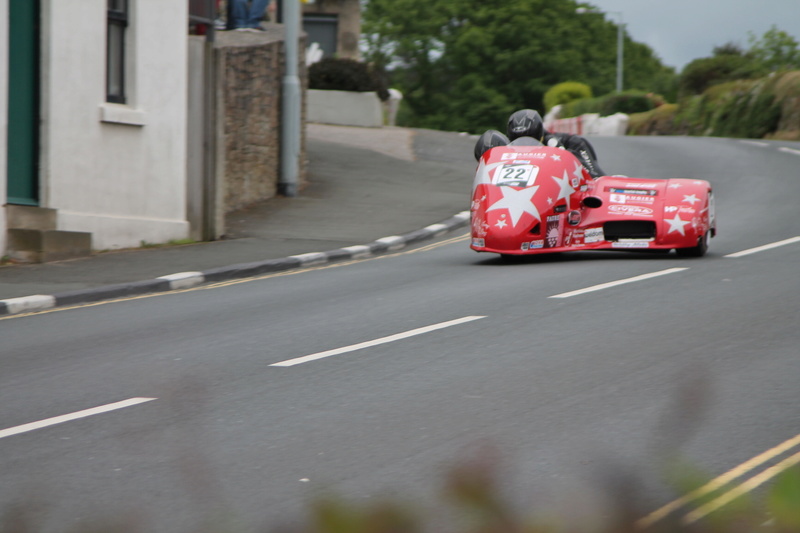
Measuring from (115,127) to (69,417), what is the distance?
917 cm

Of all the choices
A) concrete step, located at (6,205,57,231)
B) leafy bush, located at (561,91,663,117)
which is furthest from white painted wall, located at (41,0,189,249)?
leafy bush, located at (561,91,663,117)

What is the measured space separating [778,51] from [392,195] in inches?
2344

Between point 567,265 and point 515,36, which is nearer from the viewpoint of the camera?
A: point 567,265

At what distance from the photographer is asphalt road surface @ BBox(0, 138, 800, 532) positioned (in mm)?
2164

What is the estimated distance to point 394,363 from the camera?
7.00 metres

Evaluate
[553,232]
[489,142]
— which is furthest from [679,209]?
[489,142]

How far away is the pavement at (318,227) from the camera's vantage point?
11375 mm

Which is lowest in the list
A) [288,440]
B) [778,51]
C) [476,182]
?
[288,440]

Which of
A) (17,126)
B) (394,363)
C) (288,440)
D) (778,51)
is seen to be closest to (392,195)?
(17,126)

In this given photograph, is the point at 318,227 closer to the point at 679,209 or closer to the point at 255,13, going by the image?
the point at 679,209

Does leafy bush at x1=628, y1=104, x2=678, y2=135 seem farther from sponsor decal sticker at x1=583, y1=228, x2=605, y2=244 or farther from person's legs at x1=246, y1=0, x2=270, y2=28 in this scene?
sponsor decal sticker at x1=583, y1=228, x2=605, y2=244

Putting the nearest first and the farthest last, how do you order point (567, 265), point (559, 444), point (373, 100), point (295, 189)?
point (559, 444), point (567, 265), point (295, 189), point (373, 100)

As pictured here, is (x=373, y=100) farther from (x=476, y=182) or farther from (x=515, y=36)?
(x=515, y=36)

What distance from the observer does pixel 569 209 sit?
1224 cm
